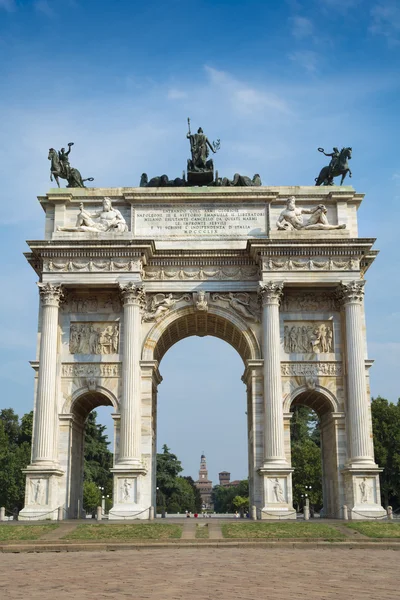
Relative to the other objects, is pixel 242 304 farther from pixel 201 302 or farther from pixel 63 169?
pixel 63 169

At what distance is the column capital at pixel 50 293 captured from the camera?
38.9 metres

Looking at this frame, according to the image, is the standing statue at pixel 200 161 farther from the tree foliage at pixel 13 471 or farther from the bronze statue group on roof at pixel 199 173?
the tree foliage at pixel 13 471

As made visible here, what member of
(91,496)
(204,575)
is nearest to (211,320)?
(204,575)

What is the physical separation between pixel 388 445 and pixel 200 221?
34685 millimetres

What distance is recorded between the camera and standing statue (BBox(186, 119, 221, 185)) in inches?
1698

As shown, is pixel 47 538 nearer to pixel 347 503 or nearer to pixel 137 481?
pixel 137 481

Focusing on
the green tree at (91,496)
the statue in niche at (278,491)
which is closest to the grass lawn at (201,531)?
the statue in niche at (278,491)

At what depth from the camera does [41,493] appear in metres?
36.3

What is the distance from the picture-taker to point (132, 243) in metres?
38.8

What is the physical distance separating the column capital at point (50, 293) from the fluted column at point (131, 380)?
3.32 m

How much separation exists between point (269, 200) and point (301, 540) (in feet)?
66.7

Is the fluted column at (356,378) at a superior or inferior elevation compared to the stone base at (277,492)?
superior

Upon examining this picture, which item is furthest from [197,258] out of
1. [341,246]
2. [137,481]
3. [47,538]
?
[47,538]

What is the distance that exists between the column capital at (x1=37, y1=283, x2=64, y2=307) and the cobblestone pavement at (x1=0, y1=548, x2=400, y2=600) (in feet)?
56.3
